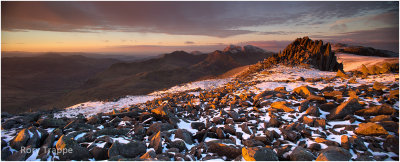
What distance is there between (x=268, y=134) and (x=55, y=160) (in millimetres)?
4857

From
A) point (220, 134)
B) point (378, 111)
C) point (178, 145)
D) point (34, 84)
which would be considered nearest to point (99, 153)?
point (178, 145)

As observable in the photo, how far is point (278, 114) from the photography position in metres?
5.73

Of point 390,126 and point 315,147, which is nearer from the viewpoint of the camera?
point 315,147

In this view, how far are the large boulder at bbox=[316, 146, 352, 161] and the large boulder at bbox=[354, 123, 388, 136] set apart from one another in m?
1.23

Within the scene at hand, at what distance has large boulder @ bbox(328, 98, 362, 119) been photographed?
5.05m

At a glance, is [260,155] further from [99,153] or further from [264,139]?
[99,153]

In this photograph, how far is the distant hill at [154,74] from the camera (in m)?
35.3

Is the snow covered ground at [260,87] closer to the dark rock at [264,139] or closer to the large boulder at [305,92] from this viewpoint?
the large boulder at [305,92]

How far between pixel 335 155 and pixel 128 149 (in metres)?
4.22

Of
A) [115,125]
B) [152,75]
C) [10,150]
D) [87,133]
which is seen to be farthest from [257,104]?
[152,75]

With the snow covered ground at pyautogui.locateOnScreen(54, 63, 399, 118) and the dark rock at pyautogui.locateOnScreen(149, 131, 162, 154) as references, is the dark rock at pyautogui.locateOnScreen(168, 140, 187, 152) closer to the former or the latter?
the dark rock at pyautogui.locateOnScreen(149, 131, 162, 154)

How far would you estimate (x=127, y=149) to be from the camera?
12.5 feet

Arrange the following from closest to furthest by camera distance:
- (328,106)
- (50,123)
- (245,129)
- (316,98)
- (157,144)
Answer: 1. (157,144)
2. (245,129)
3. (50,123)
4. (328,106)
5. (316,98)

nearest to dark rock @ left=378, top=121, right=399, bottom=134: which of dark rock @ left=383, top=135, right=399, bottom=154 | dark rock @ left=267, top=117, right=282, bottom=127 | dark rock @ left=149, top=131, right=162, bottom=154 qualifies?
dark rock @ left=383, top=135, right=399, bottom=154
